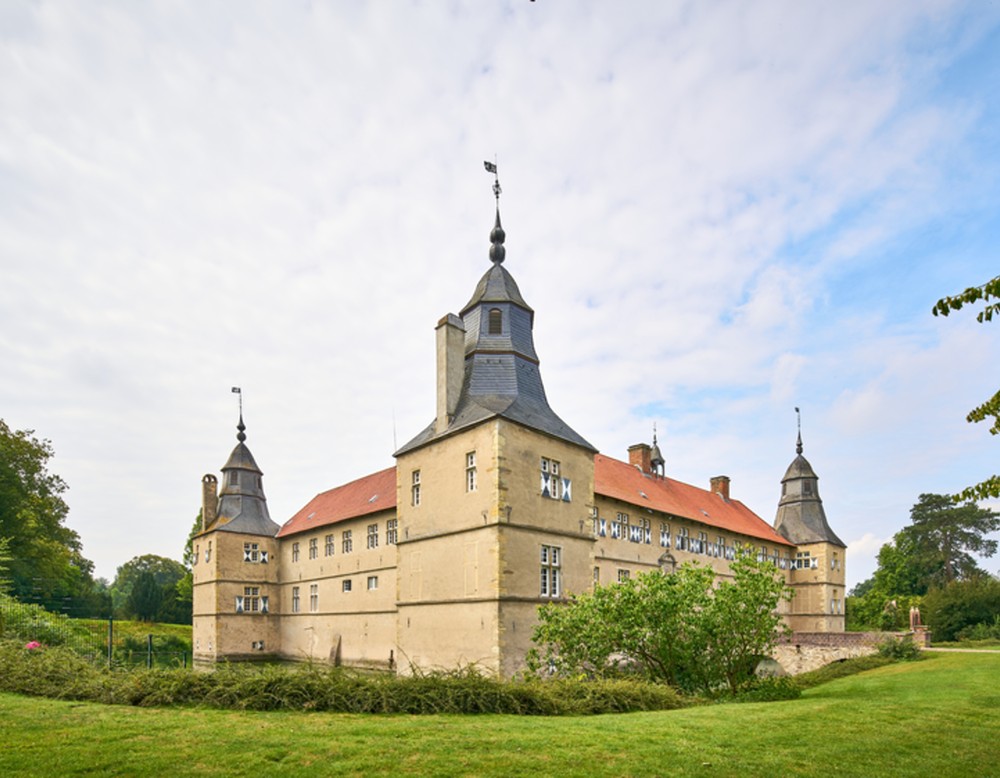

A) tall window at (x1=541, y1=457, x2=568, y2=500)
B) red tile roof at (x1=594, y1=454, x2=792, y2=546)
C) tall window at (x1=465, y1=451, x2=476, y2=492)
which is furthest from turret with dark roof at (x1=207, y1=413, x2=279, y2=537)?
tall window at (x1=541, y1=457, x2=568, y2=500)

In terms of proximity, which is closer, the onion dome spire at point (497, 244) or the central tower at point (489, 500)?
the central tower at point (489, 500)

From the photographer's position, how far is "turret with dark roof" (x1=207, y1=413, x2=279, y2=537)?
37.3 metres

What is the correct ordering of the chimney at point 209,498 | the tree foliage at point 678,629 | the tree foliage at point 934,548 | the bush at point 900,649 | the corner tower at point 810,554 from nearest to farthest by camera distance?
the tree foliage at point 678,629 → the bush at point 900,649 → the chimney at point 209,498 → the corner tower at point 810,554 → the tree foliage at point 934,548

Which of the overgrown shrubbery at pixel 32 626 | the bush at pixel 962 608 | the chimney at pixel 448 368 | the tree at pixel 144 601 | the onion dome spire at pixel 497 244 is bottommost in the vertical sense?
the tree at pixel 144 601

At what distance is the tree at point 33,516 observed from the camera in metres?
35.2

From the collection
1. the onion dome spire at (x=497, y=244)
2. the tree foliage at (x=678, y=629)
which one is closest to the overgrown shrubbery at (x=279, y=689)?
the tree foliage at (x=678, y=629)

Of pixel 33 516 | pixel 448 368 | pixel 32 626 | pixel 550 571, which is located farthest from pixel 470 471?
pixel 33 516

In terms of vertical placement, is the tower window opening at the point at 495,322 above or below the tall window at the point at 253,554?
above

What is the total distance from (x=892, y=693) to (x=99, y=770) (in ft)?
51.9

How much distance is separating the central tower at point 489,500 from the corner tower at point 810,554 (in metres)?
27.3

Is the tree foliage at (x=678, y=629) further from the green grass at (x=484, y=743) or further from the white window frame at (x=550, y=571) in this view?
the green grass at (x=484, y=743)

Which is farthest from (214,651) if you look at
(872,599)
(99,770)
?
(872,599)

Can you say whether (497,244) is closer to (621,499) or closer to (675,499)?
(621,499)

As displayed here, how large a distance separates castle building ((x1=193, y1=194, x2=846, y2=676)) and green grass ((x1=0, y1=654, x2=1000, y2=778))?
4422mm
